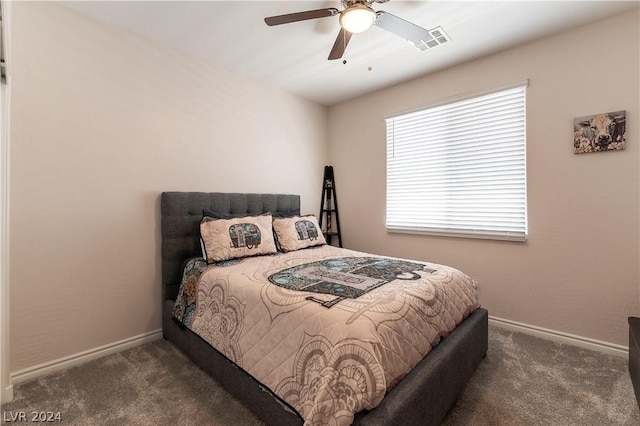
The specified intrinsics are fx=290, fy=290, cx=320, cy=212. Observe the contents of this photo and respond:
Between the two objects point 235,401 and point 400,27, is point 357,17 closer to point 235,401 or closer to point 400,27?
point 400,27

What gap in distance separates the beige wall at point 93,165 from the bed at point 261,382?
16 centimetres

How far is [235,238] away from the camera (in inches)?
97.3

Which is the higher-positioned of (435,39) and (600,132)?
(435,39)

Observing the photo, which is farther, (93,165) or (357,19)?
(93,165)

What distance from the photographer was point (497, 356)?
218 cm

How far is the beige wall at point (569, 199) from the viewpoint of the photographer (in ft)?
7.06

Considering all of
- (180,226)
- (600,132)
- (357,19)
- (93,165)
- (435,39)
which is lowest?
(180,226)

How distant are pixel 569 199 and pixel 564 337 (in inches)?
44.8

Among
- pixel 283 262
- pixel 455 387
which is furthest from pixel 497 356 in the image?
pixel 283 262

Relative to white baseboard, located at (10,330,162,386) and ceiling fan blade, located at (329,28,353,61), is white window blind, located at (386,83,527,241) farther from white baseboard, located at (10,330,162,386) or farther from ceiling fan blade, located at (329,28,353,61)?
white baseboard, located at (10,330,162,386)

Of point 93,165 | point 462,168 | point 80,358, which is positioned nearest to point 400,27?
point 462,168

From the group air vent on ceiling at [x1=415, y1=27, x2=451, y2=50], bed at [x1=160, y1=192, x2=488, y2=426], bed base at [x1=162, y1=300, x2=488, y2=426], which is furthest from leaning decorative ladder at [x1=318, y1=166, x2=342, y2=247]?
bed base at [x1=162, y1=300, x2=488, y2=426]

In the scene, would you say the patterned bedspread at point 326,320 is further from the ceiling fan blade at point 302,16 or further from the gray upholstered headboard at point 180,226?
the ceiling fan blade at point 302,16

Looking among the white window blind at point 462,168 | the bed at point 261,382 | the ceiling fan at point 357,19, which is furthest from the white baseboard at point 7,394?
the white window blind at point 462,168
